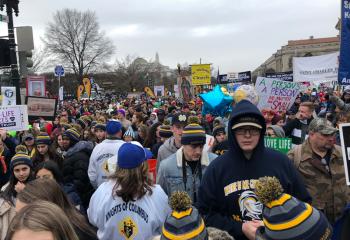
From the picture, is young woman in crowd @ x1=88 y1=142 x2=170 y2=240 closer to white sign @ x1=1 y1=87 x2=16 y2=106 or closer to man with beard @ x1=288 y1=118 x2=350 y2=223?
man with beard @ x1=288 y1=118 x2=350 y2=223

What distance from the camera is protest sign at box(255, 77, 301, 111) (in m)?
9.03

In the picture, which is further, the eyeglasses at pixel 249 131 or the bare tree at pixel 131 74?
the bare tree at pixel 131 74

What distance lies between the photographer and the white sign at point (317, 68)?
1301 cm

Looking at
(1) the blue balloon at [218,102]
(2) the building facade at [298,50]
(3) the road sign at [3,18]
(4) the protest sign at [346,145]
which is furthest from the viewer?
(2) the building facade at [298,50]

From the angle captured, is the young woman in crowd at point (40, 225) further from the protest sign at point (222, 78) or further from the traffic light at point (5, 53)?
the protest sign at point (222, 78)

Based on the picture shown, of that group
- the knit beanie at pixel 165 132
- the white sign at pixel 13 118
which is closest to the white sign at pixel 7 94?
the white sign at pixel 13 118

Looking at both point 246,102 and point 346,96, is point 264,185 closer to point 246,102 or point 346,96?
point 246,102

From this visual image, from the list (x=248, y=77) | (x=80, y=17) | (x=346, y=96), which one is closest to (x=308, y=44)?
(x=80, y=17)

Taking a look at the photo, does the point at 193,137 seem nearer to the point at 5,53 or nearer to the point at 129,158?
the point at 129,158

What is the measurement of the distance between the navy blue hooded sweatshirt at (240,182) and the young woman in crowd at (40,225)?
1362mm

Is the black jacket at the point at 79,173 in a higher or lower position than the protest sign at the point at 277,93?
lower

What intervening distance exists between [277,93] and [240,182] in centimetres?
661

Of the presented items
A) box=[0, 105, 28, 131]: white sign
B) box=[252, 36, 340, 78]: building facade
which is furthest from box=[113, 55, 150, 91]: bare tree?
box=[0, 105, 28, 131]: white sign

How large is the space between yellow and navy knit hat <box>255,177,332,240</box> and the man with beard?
2457 mm
